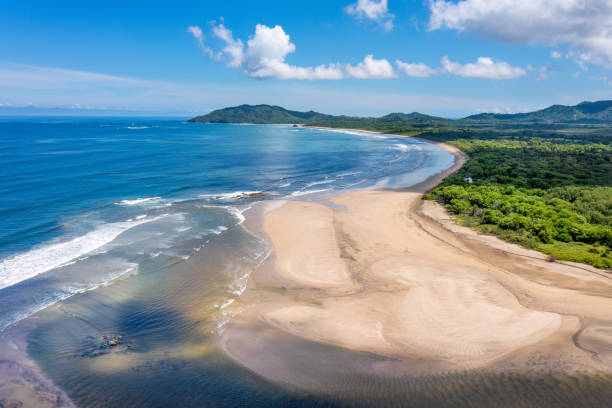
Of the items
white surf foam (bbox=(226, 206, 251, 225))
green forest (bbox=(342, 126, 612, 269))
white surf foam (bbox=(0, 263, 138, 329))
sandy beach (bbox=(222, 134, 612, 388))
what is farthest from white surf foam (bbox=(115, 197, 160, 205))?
green forest (bbox=(342, 126, 612, 269))

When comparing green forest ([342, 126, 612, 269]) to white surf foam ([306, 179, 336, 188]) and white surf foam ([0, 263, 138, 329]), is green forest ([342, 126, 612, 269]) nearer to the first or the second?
white surf foam ([306, 179, 336, 188])

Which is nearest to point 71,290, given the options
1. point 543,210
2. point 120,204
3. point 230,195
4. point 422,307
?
point 120,204

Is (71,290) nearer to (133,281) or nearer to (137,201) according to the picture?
(133,281)

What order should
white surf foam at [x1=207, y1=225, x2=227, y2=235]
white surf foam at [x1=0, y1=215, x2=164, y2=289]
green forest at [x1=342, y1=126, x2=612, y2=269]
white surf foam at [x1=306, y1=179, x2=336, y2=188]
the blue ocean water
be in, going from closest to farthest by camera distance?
white surf foam at [x1=0, y1=215, x2=164, y2=289]
the blue ocean water
green forest at [x1=342, y1=126, x2=612, y2=269]
white surf foam at [x1=207, y1=225, x2=227, y2=235]
white surf foam at [x1=306, y1=179, x2=336, y2=188]

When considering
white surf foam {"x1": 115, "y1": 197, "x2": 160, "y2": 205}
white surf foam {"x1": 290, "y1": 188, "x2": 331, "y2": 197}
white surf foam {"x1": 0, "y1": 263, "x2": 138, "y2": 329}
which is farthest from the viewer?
white surf foam {"x1": 290, "y1": 188, "x2": 331, "y2": 197}

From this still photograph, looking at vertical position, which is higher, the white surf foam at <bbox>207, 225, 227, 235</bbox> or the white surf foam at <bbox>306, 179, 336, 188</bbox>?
the white surf foam at <bbox>306, 179, 336, 188</bbox>
